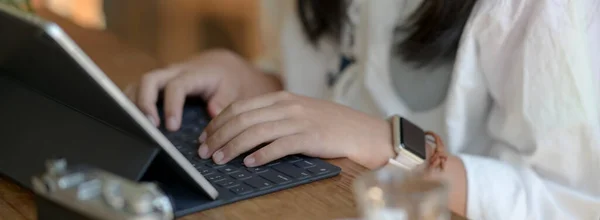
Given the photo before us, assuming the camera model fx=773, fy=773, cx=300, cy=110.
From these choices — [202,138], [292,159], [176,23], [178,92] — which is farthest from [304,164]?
[176,23]

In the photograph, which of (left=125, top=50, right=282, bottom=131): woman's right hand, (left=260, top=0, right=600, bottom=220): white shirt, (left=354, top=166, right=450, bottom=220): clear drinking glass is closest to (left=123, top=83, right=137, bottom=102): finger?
(left=125, top=50, right=282, bottom=131): woman's right hand

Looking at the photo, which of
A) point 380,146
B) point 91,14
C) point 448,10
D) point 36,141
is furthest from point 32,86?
point 91,14

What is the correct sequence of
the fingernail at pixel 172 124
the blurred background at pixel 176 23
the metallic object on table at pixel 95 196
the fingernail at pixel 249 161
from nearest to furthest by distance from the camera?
the metallic object on table at pixel 95 196
the fingernail at pixel 249 161
the fingernail at pixel 172 124
the blurred background at pixel 176 23

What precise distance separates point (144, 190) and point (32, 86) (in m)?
0.28

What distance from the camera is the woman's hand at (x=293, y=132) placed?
2.35 ft

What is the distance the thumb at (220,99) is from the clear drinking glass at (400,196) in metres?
0.44

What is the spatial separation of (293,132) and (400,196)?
291 mm

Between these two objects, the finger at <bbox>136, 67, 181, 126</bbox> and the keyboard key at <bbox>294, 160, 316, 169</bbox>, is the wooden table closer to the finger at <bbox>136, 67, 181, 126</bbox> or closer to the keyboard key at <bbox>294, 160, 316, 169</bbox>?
the keyboard key at <bbox>294, 160, 316, 169</bbox>

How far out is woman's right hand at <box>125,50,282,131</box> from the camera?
2.86 ft

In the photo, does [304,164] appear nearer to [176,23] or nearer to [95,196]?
[95,196]

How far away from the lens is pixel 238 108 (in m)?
0.77

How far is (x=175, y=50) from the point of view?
2.20 m

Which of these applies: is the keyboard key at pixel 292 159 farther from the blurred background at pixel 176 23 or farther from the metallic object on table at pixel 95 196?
the blurred background at pixel 176 23

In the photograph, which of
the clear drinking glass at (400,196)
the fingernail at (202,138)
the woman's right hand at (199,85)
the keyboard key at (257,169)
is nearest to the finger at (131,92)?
the woman's right hand at (199,85)
